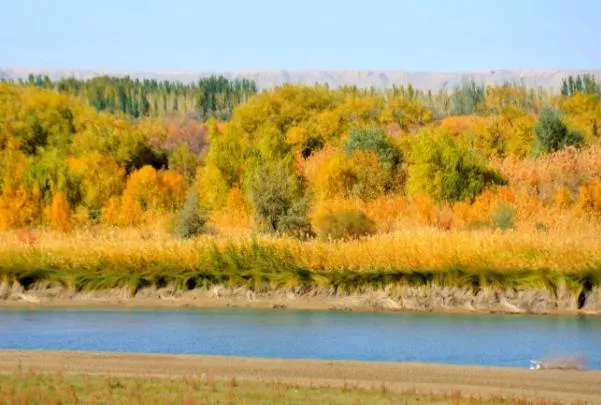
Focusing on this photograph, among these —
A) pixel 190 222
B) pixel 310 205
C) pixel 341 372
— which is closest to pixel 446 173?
pixel 310 205

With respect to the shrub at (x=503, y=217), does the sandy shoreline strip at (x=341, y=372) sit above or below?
above

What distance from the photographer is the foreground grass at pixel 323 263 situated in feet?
90.8

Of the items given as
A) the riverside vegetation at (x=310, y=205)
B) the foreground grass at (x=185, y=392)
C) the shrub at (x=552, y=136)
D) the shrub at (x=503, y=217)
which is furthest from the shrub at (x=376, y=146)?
the foreground grass at (x=185, y=392)

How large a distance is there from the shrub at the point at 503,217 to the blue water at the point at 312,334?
1073 centimetres

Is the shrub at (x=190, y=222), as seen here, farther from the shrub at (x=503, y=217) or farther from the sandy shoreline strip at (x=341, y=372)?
the sandy shoreline strip at (x=341, y=372)

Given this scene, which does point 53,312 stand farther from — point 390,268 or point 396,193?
point 396,193

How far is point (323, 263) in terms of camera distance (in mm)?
29797

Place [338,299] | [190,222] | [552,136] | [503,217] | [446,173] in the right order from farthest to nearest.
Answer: [552,136] → [446,173] → [503,217] → [190,222] → [338,299]

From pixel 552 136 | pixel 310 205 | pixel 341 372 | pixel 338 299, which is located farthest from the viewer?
pixel 552 136

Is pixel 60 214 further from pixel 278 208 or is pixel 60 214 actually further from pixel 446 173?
pixel 446 173

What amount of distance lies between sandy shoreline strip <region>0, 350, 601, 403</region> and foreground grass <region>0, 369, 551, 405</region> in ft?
2.74

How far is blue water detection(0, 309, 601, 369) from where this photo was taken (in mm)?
19984

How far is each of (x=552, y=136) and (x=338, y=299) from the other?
98.0 feet

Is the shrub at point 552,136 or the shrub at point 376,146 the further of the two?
the shrub at point 552,136
